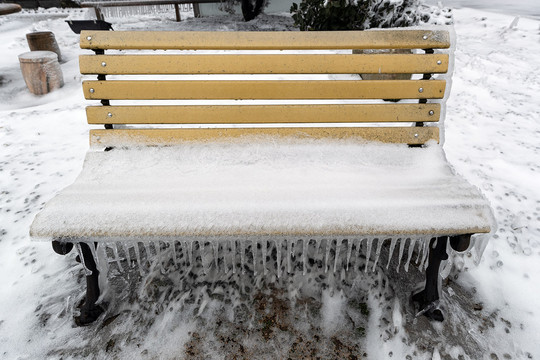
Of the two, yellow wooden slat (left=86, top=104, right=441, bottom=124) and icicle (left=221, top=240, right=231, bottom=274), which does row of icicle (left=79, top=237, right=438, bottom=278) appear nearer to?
icicle (left=221, top=240, right=231, bottom=274)

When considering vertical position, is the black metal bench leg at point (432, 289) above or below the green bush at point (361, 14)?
below

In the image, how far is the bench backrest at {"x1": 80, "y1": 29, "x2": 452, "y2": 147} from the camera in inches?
72.8

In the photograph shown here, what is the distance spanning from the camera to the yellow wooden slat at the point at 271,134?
1.97 metres

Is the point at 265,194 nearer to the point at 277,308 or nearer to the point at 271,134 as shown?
the point at 271,134

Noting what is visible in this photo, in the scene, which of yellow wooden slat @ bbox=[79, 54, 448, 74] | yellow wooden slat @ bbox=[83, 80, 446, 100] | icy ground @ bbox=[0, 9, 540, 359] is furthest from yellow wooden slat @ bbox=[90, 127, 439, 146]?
icy ground @ bbox=[0, 9, 540, 359]

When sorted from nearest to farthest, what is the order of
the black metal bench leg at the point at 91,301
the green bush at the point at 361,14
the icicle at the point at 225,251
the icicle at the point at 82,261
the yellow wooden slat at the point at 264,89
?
the icicle at the point at 82,261
the black metal bench leg at the point at 91,301
the yellow wooden slat at the point at 264,89
the icicle at the point at 225,251
the green bush at the point at 361,14

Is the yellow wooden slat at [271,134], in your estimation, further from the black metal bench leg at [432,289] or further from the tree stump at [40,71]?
the tree stump at [40,71]

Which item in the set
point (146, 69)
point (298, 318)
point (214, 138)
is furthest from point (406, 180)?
point (146, 69)

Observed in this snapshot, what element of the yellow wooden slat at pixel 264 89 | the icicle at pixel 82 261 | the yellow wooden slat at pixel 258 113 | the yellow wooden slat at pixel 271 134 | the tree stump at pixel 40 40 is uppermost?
the yellow wooden slat at pixel 264 89

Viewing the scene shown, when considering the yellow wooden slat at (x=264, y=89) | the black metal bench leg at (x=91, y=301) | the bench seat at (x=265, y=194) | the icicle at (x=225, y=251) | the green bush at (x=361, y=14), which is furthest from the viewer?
the green bush at (x=361, y=14)

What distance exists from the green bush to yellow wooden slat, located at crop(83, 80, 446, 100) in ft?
10.6

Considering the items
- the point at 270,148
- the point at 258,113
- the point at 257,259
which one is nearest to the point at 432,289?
the point at 257,259

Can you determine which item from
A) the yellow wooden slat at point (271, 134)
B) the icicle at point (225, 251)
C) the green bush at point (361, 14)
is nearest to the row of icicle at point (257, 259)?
the icicle at point (225, 251)

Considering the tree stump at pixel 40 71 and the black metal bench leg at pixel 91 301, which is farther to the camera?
the tree stump at pixel 40 71
